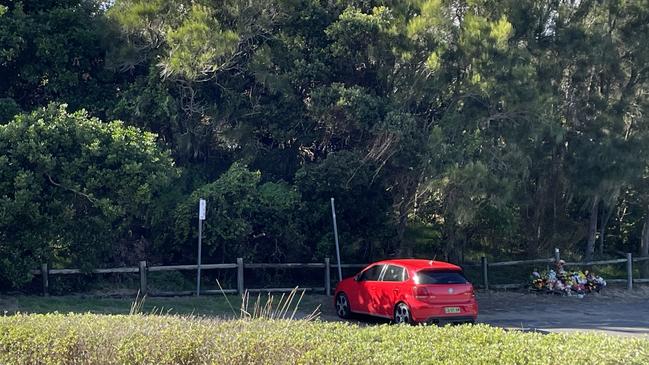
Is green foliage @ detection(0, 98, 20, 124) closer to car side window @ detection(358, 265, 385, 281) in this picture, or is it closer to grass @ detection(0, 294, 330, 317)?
grass @ detection(0, 294, 330, 317)

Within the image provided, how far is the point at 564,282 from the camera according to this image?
2500 cm

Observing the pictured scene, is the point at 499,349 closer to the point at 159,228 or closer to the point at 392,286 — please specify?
the point at 392,286

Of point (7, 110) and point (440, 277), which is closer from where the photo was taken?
point (440, 277)

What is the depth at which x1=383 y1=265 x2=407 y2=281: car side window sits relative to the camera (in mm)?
17627

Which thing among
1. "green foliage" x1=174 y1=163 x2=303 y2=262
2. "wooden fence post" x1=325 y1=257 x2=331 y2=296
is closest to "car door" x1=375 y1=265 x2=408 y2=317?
"wooden fence post" x1=325 y1=257 x2=331 y2=296

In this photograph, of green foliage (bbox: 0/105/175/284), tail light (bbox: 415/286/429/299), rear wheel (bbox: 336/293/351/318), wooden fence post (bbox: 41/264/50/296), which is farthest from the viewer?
wooden fence post (bbox: 41/264/50/296)

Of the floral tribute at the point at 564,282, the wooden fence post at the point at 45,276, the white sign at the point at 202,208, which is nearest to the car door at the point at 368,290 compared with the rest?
the white sign at the point at 202,208

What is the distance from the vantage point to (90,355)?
9.16m

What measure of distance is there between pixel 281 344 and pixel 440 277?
367 inches

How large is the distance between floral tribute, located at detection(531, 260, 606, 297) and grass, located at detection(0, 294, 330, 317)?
7.75 metres

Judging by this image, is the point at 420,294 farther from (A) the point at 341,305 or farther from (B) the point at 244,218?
(B) the point at 244,218

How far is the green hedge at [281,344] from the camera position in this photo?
7.77 meters

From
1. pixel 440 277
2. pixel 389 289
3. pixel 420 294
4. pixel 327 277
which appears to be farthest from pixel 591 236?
pixel 420 294

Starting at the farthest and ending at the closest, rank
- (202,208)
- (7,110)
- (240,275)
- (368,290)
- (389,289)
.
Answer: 1. (240,275)
2. (7,110)
3. (202,208)
4. (368,290)
5. (389,289)
